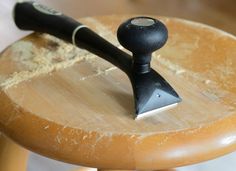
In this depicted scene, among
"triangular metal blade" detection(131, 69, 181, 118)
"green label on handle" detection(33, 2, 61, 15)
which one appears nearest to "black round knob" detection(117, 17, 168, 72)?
"triangular metal blade" detection(131, 69, 181, 118)

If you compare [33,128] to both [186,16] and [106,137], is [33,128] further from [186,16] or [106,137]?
[186,16]

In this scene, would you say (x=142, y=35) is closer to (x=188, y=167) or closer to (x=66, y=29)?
(x=66, y=29)

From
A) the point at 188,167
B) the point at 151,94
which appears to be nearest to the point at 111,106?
the point at 151,94

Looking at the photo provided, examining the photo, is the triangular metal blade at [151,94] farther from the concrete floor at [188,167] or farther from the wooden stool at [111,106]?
the concrete floor at [188,167]

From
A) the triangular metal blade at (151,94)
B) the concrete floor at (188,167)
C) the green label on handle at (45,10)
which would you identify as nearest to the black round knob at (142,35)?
the triangular metal blade at (151,94)

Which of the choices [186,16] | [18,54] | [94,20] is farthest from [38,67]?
[186,16]
